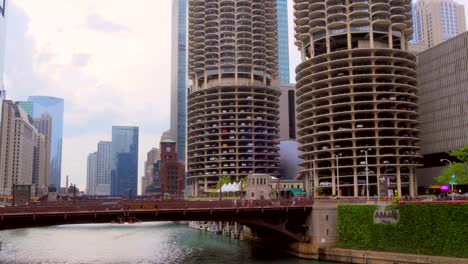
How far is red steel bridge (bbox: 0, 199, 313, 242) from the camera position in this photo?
6975 centimetres

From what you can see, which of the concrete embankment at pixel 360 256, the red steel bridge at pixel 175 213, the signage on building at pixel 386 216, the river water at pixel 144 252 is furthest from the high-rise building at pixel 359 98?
the signage on building at pixel 386 216

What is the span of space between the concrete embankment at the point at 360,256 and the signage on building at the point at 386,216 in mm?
5379

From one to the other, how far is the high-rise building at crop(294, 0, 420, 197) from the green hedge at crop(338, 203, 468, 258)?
65.5 meters

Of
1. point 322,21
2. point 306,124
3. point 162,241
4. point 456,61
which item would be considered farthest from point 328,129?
point 162,241

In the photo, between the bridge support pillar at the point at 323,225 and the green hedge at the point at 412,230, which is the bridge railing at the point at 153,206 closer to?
the bridge support pillar at the point at 323,225

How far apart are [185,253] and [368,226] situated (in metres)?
35.8

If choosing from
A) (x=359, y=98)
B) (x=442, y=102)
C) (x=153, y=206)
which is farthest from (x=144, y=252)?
(x=442, y=102)

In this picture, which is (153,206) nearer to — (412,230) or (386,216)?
(386,216)

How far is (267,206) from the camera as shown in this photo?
82.2m

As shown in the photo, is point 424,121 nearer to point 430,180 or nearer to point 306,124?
point 430,180

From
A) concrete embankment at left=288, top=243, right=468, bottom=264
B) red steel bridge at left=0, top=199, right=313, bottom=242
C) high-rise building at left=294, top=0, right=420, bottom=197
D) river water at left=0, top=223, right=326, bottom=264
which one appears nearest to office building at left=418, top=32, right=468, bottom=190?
high-rise building at left=294, top=0, right=420, bottom=197

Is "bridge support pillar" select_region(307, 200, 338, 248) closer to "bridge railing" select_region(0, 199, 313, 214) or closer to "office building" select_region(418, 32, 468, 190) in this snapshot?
"bridge railing" select_region(0, 199, 313, 214)

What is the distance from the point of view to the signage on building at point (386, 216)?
74.4 metres

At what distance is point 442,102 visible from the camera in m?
162
